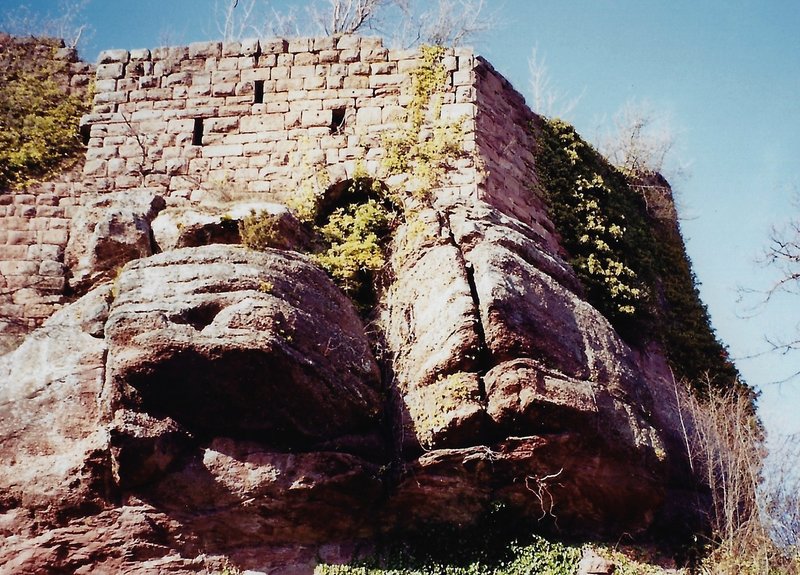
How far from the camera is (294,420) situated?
7.97 m

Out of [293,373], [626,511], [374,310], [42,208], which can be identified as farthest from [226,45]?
[626,511]

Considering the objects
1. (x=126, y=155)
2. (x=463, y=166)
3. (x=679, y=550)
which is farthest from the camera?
(x=126, y=155)

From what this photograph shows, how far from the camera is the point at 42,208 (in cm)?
1095

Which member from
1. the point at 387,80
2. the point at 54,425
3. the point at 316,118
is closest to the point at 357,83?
the point at 387,80

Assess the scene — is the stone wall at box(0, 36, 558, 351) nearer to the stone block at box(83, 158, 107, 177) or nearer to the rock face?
the stone block at box(83, 158, 107, 177)

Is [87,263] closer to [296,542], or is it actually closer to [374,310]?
[374,310]

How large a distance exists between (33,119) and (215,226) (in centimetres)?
388

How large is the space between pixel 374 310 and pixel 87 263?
3341 millimetres

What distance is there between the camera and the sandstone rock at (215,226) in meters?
9.48

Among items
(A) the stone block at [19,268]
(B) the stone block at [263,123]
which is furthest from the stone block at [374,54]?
(A) the stone block at [19,268]

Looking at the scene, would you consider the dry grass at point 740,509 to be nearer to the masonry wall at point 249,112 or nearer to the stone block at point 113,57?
the masonry wall at point 249,112

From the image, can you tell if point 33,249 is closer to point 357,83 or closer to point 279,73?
point 279,73

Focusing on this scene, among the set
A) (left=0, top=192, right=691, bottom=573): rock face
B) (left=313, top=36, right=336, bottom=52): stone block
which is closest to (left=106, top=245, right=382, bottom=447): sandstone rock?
(left=0, top=192, right=691, bottom=573): rock face

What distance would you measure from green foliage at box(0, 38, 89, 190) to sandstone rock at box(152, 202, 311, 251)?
228 cm
